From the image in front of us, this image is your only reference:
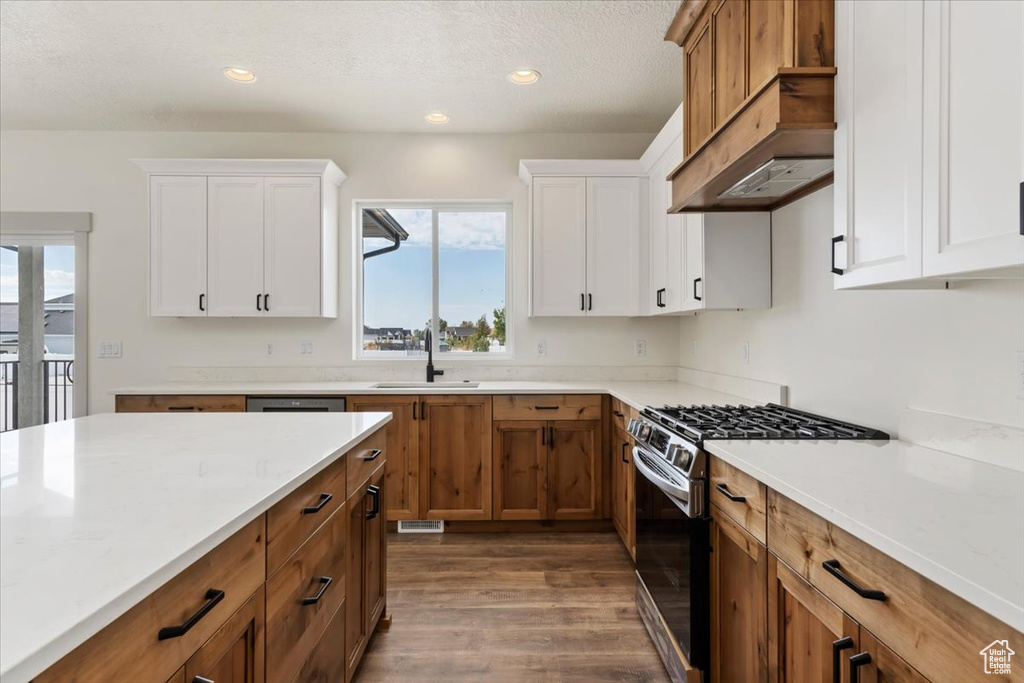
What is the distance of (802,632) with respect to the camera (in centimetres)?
118

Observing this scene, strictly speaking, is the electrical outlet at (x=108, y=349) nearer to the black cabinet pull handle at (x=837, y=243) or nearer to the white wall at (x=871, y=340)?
the white wall at (x=871, y=340)

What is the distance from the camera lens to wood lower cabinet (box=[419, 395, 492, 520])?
334 centimetres

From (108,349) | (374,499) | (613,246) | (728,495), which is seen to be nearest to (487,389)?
(613,246)

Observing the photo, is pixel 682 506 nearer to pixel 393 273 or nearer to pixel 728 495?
pixel 728 495

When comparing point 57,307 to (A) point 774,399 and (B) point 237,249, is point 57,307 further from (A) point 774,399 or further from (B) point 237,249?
(A) point 774,399

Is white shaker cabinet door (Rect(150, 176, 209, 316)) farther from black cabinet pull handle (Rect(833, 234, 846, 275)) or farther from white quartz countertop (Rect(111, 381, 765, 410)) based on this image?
black cabinet pull handle (Rect(833, 234, 846, 275))

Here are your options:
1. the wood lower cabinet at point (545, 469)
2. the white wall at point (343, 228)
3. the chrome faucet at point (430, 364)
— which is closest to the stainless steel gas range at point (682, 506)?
the wood lower cabinet at point (545, 469)

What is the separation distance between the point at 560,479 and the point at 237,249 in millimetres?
2661

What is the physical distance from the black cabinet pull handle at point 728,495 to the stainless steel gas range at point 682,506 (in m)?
0.10

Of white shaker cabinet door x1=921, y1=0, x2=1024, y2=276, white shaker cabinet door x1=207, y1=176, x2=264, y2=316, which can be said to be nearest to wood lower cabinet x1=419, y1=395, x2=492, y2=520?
white shaker cabinet door x1=207, y1=176, x2=264, y2=316

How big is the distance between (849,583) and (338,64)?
3188mm

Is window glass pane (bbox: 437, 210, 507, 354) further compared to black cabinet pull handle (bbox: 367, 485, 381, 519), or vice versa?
window glass pane (bbox: 437, 210, 507, 354)

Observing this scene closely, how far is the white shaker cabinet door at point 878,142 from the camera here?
123 centimetres

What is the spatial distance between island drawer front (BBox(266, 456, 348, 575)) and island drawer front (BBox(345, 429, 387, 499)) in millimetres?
59
